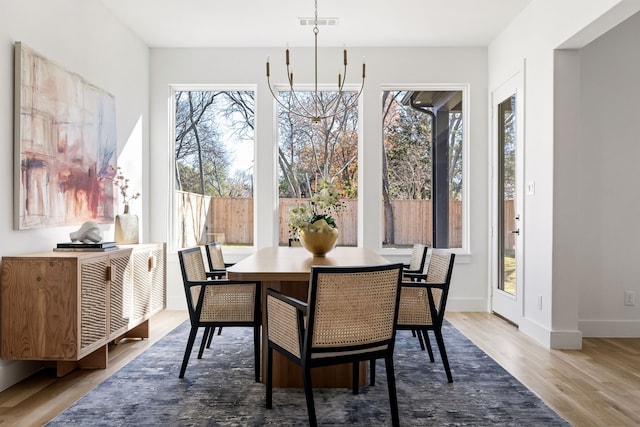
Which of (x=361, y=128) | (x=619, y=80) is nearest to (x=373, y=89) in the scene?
(x=361, y=128)

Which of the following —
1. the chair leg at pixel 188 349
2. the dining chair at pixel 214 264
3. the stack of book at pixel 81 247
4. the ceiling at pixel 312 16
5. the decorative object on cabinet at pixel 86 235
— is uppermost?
the ceiling at pixel 312 16

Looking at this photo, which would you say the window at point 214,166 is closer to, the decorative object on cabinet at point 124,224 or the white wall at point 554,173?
the decorative object on cabinet at point 124,224

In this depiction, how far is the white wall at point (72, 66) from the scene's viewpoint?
121 inches

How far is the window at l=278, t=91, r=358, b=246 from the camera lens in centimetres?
563

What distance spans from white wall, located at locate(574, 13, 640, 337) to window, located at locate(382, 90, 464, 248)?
1439 millimetres

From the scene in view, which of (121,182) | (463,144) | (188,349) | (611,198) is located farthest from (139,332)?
(611,198)

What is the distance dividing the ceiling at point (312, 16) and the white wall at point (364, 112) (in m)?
0.14

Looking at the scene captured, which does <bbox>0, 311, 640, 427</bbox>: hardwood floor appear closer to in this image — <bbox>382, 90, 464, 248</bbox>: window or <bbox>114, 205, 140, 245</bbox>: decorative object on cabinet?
<bbox>114, 205, 140, 245</bbox>: decorative object on cabinet

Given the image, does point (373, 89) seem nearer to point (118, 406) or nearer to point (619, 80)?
point (619, 80)

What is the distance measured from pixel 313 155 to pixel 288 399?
3269 mm

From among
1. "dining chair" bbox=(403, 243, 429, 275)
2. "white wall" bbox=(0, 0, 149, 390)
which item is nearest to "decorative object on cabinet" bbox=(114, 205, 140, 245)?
"white wall" bbox=(0, 0, 149, 390)

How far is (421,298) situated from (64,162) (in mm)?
2566

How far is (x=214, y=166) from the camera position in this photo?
568cm

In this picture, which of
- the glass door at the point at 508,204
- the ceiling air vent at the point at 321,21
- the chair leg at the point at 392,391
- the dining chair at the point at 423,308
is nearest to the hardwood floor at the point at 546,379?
the glass door at the point at 508,204
